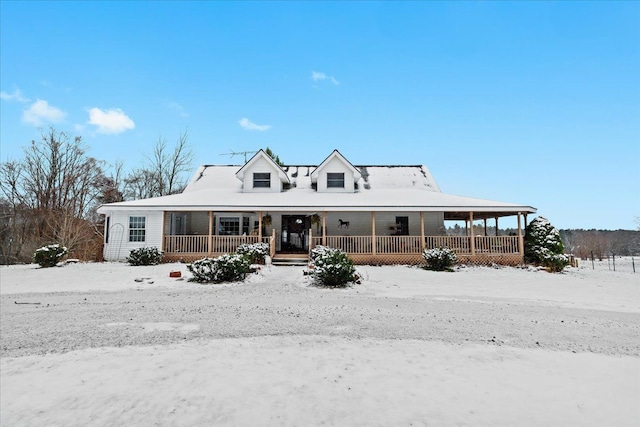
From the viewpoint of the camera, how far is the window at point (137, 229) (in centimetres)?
1767

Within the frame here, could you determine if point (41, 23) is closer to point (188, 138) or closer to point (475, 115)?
point (475, 115)

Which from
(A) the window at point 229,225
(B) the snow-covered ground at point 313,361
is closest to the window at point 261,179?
(A) the window at point 229,225

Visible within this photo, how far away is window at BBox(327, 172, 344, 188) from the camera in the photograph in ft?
68.1

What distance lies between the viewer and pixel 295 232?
68.2 feet

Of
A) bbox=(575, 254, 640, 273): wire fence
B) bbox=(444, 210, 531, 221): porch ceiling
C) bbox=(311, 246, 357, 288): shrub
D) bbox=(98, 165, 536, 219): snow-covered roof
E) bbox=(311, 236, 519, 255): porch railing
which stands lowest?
bbox=(575, 254, 640, 273): wire fence

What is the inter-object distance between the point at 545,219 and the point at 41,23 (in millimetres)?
23530

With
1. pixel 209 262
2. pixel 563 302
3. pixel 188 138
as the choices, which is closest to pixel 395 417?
pixel 563 302

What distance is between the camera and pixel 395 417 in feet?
10.4

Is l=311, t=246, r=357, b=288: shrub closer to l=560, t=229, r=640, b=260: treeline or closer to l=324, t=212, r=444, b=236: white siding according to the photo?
l=324, t=212, r=444, b=236: white siding

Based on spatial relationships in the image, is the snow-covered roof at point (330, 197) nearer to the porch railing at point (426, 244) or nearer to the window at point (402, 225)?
the window at point (402, 225)

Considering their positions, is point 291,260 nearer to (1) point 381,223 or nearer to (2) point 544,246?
(1) point 381,223

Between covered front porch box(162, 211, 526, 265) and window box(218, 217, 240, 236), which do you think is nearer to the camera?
covered front porch box(162, 211, 526, 265)

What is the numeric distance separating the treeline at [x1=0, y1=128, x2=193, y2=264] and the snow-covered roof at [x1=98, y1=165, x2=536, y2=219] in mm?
8661

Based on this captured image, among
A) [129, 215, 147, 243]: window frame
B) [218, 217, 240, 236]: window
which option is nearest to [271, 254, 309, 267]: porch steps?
[218, 217, 240, 236]: window
